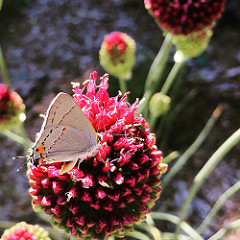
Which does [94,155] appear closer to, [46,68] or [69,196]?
[69,196]

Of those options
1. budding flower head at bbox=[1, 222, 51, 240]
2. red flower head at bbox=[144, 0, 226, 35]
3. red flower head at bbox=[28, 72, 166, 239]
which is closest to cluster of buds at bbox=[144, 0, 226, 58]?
red flower head at bbox=[144, 0, 226, 35]

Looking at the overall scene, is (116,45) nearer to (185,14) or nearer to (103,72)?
(185,14)

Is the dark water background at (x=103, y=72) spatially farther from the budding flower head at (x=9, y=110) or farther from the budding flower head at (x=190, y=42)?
the budding flower head at (x=190, y=42)

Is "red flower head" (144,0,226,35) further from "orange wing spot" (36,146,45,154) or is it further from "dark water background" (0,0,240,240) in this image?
"dark water background" (0,0,240,240)

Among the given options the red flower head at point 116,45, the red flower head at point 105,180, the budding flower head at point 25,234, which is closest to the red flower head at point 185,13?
the red flower head at point 116,45

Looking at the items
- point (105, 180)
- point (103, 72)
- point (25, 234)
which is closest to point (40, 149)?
point (105, 180)

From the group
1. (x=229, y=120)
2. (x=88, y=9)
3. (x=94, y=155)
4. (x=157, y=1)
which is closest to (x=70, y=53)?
(x=88, y=9)

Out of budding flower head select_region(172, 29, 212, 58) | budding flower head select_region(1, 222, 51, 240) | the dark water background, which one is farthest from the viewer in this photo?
the dark water background
